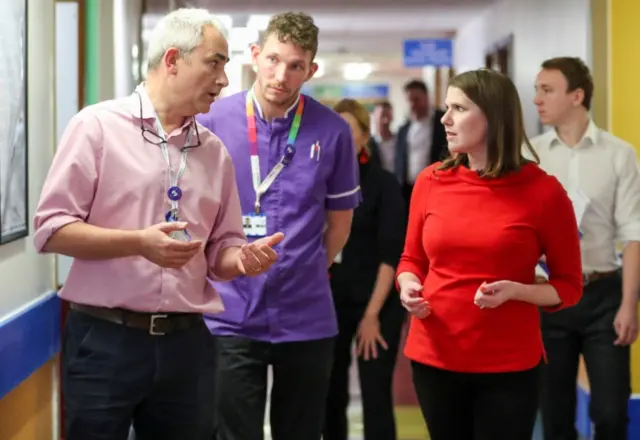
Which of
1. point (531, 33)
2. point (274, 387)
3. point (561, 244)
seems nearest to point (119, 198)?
point (274, 387)

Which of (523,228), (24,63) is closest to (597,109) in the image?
(523,228)

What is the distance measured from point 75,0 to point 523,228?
2.52 metres

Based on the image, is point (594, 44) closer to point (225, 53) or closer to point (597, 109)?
point (597, 109)

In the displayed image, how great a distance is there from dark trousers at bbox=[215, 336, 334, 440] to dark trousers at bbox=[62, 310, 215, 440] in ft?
1.94

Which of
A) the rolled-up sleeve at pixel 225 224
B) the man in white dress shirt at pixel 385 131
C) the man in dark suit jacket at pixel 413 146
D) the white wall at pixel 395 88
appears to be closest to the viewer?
the rolled-up sleeve at pixel 225 224

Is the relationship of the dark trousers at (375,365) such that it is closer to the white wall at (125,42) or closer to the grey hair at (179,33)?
the white wall at (125,42)

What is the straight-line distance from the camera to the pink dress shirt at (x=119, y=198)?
2.21m

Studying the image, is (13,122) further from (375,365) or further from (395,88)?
(395,88)

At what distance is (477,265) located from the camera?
2.57 meters

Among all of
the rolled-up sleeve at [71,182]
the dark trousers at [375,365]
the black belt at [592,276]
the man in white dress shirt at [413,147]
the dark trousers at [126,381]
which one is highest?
the man in white dress shirt at [413,147]

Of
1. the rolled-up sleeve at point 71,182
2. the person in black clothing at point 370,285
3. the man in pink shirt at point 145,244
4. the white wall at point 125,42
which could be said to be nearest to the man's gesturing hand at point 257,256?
the man in pink shirt at point 145,244

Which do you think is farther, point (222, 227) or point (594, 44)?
point (594, 44)

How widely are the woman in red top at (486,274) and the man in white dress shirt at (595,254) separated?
987 mm

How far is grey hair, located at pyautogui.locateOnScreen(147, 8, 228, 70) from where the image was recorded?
235 cm
